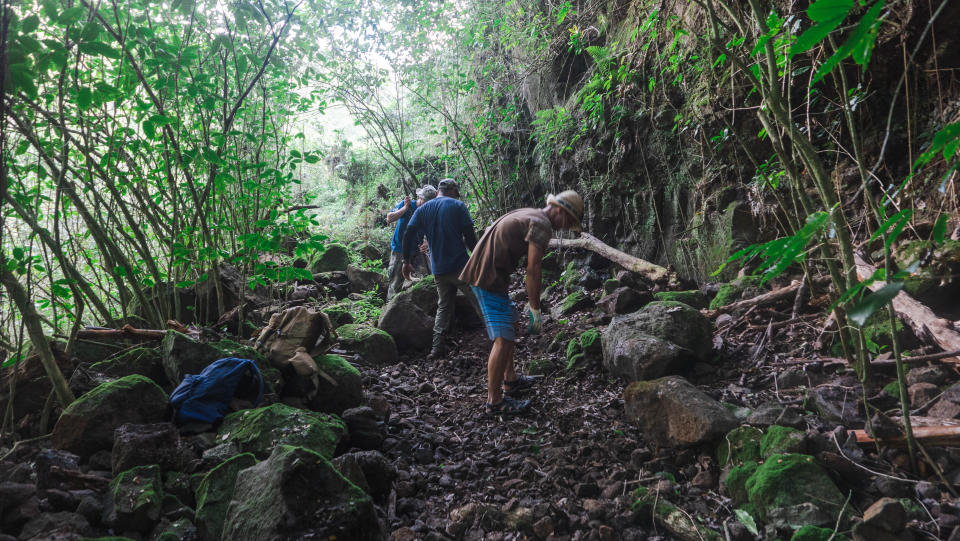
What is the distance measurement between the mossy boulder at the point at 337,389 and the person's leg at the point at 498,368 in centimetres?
113

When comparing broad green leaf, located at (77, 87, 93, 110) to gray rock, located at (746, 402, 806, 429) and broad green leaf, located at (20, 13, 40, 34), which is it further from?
gray rock, located at (746, 402, 806, 429)

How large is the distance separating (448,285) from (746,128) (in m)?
3.87

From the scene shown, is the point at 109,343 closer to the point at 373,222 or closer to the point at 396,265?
the point at 396,265

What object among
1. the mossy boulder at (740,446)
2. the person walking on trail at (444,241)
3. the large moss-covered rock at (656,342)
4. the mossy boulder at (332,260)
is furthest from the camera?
the mossy boulder at (332,260)

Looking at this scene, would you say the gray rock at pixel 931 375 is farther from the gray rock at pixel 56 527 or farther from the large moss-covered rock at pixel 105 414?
the large moss-covered rock at pixel 105 414

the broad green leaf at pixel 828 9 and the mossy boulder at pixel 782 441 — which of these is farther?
Answer: the mossy boulder at pixel 782 441

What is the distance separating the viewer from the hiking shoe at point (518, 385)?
4398mm

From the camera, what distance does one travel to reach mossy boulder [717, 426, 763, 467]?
8.80 ft

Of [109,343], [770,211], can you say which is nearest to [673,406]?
[770,211]

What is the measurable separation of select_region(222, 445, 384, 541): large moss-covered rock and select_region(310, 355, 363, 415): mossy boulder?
1.58 m

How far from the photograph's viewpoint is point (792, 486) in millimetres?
2277

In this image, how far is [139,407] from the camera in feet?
9.82

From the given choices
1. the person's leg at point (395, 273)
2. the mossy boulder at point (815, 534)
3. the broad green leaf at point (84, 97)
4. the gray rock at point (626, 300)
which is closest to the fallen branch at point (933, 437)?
the mossy boulder at point (815, 534)

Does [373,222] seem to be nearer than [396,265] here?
No
